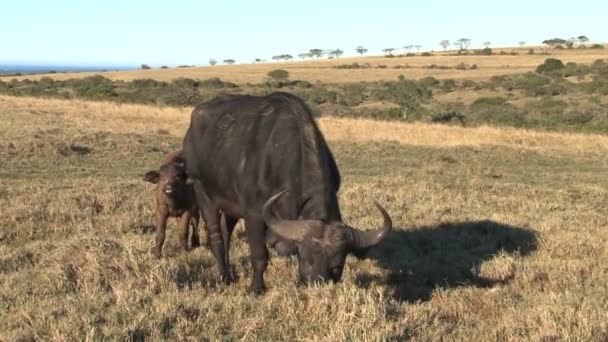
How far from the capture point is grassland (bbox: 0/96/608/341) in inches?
234

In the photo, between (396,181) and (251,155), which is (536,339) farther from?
(396,181)

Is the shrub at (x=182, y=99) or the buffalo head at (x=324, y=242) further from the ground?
the buffalo head at (x=324, y=242)

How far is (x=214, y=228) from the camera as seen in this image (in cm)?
883

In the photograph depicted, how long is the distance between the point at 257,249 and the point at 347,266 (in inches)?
68.7

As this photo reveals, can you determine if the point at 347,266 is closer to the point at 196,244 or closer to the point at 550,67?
the point at 196,244

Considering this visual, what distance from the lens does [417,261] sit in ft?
31.1

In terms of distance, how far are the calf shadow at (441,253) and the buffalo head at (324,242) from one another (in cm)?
128

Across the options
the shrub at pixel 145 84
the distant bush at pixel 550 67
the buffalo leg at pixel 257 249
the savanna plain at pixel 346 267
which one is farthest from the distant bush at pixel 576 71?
the buffalo leg at pixel 257 249

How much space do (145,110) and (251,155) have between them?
28.8m

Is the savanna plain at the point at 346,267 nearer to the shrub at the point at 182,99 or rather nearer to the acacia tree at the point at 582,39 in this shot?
the shrub at the point at 182,99

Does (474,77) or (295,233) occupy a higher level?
(295,233)

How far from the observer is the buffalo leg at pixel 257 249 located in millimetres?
7453

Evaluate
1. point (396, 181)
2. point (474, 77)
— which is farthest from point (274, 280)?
point (474, 77)

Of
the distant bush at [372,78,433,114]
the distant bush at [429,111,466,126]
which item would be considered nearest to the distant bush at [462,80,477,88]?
the distant bush at [372,78,433,114]
